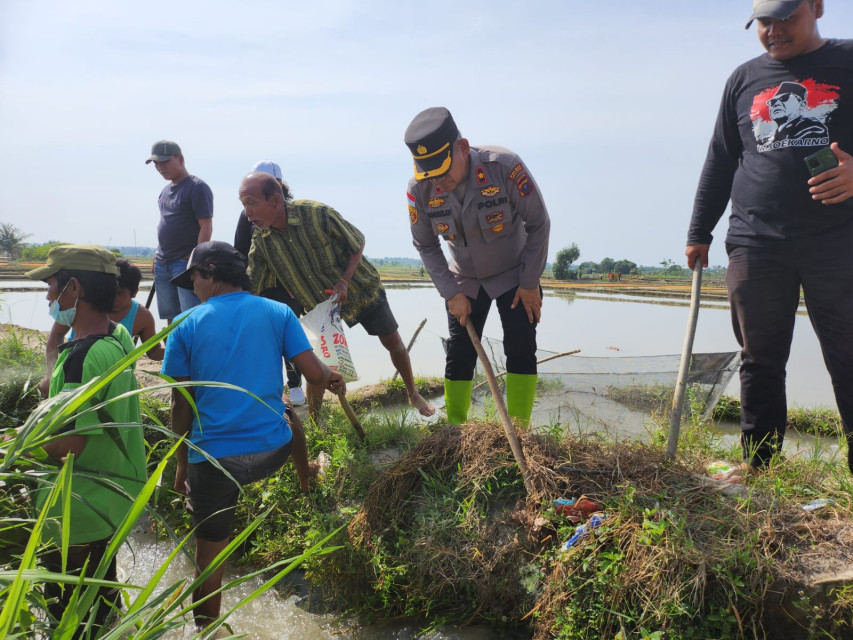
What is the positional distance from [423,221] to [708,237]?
139 cm

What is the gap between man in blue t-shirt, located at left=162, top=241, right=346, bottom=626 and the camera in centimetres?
221

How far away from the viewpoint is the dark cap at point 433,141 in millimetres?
2602

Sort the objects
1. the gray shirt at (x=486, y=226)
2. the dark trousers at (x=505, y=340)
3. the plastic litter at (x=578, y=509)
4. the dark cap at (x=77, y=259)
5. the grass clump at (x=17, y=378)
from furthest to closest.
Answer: the grass clump at (x=17, y=378), the dark trousers at (x=505, y=340), the gray shirt at (x=486, y=226), the plastic litter at (x=578, y=509), the dark cap at (x=77, y=259)

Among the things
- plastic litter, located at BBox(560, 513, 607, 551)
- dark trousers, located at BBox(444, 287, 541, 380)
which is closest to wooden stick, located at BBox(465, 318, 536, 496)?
plastic litter, located at BBox(560, 513, 607, 551)

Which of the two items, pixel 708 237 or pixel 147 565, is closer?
pixel 708 237

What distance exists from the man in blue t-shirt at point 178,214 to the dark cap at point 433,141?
250 centimetres

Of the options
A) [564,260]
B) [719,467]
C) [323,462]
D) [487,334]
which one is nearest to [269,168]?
[323,462]

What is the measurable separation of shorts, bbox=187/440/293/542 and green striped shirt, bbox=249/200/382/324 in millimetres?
1562

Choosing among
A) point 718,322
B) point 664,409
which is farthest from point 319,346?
point 718,322

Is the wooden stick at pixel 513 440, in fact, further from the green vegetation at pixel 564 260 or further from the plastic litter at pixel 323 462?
the green vegetation at pixel 564 260

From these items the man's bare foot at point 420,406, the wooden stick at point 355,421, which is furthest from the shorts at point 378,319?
the wooden stick at point 355,421

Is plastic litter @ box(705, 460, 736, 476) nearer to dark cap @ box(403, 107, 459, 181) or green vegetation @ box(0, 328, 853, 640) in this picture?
green vegetation @ box(0, 328, 853, 640)

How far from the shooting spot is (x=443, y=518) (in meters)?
2.44

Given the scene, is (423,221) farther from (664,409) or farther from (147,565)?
(664,409)
